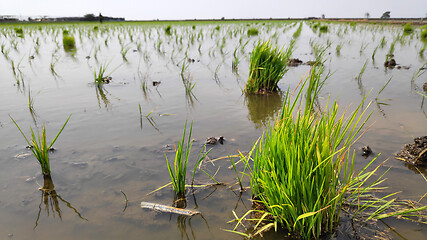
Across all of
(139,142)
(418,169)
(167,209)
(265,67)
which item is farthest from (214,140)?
(265,67)

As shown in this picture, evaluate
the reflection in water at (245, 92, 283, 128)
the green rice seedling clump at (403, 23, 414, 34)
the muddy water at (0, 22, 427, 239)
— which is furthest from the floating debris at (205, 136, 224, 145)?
the green rice seedling clump at (403, 23, 414, 34)

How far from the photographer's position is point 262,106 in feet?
13.7

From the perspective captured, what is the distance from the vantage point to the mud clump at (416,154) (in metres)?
2.42

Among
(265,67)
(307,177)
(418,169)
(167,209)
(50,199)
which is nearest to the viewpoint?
(307,177)

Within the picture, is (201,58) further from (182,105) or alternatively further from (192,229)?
(192,229)

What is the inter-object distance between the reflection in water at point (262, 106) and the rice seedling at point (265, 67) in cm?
16

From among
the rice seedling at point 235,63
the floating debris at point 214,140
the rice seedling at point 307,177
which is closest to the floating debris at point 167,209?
the rice seedling at point 307,177

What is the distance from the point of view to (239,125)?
3.41 metres

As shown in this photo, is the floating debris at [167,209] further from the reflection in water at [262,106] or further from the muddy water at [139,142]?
the reflection in water at [262,106]

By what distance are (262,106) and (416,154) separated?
2.07 meters

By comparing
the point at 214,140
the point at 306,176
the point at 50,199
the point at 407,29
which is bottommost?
the point at 50,199

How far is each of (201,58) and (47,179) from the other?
650 centimetres

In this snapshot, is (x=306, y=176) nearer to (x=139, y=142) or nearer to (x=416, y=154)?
(x=416, y=154)

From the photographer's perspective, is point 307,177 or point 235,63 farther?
Result: point 235,63
